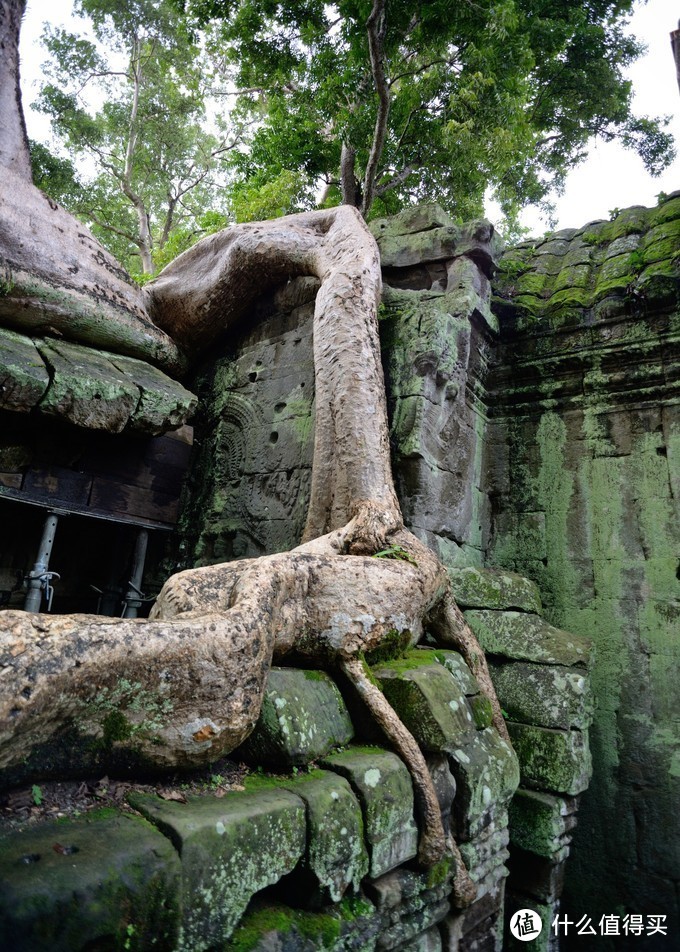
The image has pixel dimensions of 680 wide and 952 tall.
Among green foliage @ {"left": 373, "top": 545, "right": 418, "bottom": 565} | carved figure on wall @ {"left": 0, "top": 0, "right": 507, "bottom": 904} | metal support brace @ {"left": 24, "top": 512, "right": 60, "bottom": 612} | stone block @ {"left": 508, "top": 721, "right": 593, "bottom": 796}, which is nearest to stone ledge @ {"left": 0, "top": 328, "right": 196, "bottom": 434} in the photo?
carved figure on wall @ {"left": 0, "top": 0, "right": 507, "bottom": 904}

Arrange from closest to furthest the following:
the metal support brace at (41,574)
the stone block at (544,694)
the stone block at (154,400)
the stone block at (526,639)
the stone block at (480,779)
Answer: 1. the stone block at (480,779)
2. the stone block at (544,694)
3. the stone block at (526,639)
4. the metal support brace at (41,574)
5. the stone block at (154,400)

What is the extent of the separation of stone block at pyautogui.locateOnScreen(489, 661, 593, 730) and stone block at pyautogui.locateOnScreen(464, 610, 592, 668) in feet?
0.16

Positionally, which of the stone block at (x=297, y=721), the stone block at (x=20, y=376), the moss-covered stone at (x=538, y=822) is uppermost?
the stone block at (x=20, y=376)

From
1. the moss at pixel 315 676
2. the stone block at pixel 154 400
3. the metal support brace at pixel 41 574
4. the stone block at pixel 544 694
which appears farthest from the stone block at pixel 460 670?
the stone block at pixel 154 400

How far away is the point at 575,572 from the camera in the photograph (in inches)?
151

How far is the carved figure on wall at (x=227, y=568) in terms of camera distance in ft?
4.79

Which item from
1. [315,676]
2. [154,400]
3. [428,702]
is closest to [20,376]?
[154,400]

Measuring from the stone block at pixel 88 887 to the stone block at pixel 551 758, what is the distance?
6.85ft

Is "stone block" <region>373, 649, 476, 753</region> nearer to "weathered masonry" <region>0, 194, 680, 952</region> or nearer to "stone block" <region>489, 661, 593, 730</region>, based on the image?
"weathered masonry" <region>0, 194, 680, 952</region>

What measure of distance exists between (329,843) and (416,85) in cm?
723

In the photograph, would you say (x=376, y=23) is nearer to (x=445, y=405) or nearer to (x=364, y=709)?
(x=445, y=405)

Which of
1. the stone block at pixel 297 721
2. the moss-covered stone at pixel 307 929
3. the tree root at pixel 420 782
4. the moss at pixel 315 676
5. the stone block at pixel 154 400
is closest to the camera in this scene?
the moss-covered stone at pixel 307 929

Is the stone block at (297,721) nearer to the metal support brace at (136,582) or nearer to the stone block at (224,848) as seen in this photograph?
the stone block at (224,848)

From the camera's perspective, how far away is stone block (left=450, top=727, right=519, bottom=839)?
2.20 m
